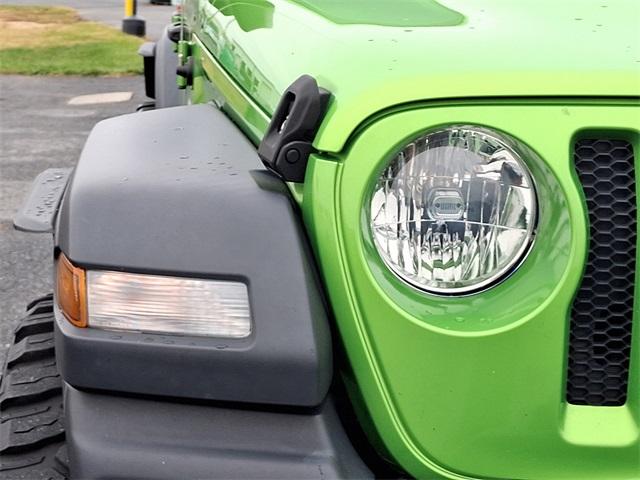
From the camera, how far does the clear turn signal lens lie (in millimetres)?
1486

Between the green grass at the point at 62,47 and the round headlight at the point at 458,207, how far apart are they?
10778 millimetres

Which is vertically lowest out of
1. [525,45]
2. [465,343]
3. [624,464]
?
[624,464]

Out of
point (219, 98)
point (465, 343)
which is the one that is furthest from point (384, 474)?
point (219, 98)

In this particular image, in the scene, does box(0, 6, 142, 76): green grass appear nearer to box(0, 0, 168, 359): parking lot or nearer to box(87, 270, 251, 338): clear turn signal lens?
box(0, 0, 168, 359): parking lot

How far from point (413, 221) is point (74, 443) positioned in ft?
2.10

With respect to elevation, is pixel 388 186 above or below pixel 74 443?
above

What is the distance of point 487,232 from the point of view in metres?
1.49

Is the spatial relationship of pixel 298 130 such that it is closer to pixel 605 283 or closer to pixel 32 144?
pixel 605 283

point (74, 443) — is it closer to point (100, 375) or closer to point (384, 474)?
point (100, 375)

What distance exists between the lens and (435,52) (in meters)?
1.53

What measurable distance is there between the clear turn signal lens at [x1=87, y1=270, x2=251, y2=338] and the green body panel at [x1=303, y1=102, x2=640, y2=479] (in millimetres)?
160

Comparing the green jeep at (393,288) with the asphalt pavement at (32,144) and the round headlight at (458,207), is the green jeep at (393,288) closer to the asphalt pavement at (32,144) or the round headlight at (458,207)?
the round headlight at (458,207)

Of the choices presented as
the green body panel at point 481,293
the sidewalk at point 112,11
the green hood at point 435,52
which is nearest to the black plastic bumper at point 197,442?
the green body panel at point 481,293

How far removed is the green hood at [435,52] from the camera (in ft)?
4.75
